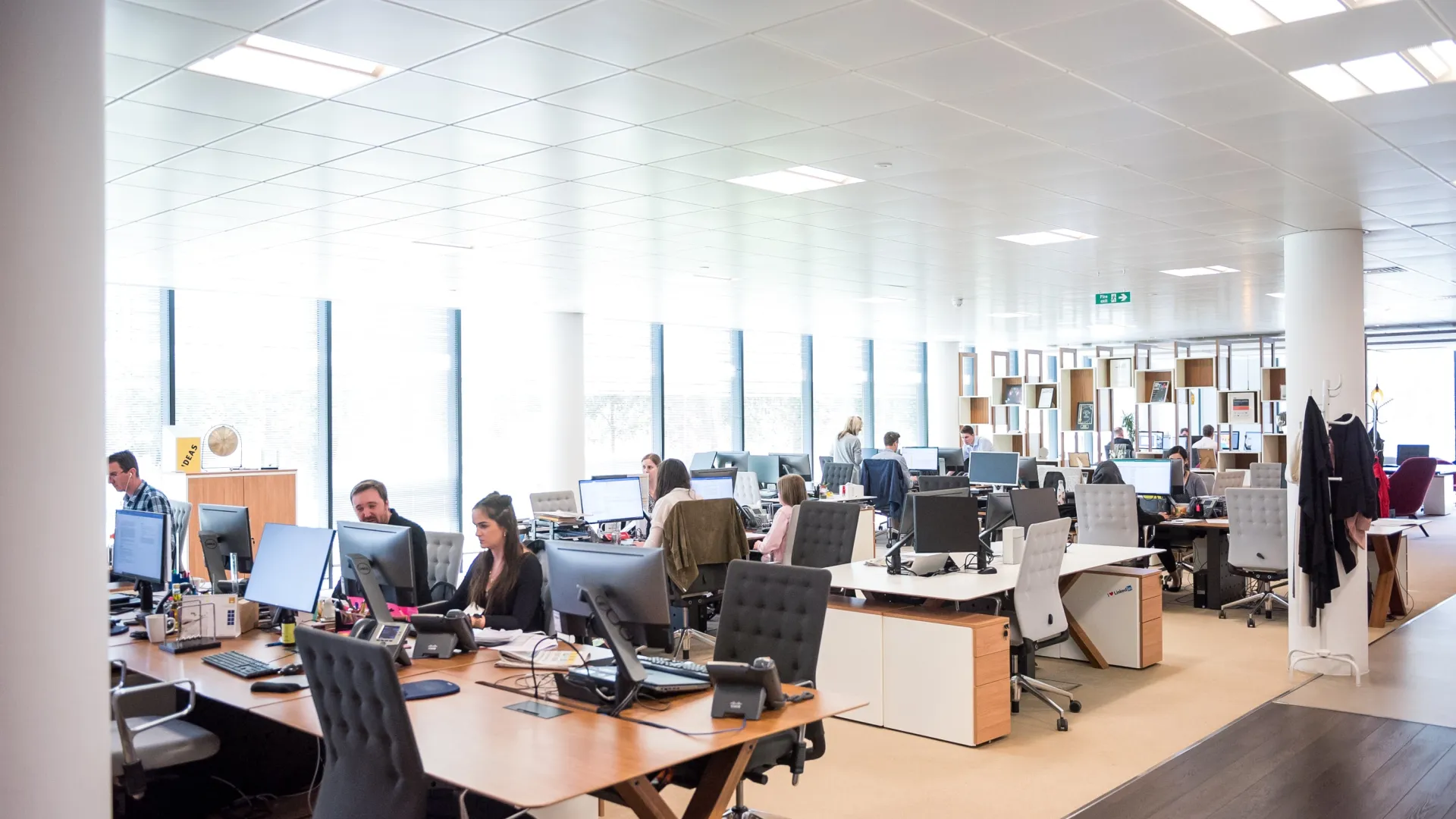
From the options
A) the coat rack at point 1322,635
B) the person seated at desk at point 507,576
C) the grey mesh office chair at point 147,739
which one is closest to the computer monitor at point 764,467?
the coat rack at point 1322,635

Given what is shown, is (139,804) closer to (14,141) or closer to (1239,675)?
(14,141)

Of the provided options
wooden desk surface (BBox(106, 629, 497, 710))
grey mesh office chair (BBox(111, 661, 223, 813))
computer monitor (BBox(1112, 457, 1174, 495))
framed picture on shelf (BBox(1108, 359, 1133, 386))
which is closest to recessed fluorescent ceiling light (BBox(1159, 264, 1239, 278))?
computer monitor (BBox(1112, 457, 1174, 495))

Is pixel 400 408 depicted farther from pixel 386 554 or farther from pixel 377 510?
pixel 386 554

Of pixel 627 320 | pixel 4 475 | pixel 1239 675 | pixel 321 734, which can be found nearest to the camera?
pixel 4 475

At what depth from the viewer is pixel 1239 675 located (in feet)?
22.2

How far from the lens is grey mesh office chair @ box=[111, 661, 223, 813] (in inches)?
143

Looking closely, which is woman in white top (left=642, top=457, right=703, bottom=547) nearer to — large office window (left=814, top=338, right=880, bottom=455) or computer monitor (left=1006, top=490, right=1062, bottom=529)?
computer monitor (left=1006, top=490, right=1062, bottom=529)

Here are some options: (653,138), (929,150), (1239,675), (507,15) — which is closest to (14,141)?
(507,15)

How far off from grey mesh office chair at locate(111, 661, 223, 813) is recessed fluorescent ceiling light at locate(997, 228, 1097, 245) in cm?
617

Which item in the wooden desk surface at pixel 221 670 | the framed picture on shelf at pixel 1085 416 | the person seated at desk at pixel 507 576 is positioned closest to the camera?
the wooden desk surface at pixel 221 670

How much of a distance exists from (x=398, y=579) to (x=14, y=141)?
2.18 meters

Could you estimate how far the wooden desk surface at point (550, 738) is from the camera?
2.68 metres

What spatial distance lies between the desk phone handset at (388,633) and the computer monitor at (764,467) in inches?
324

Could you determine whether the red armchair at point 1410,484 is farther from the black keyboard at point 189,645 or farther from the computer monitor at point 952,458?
the black keyboard at point 189,645
